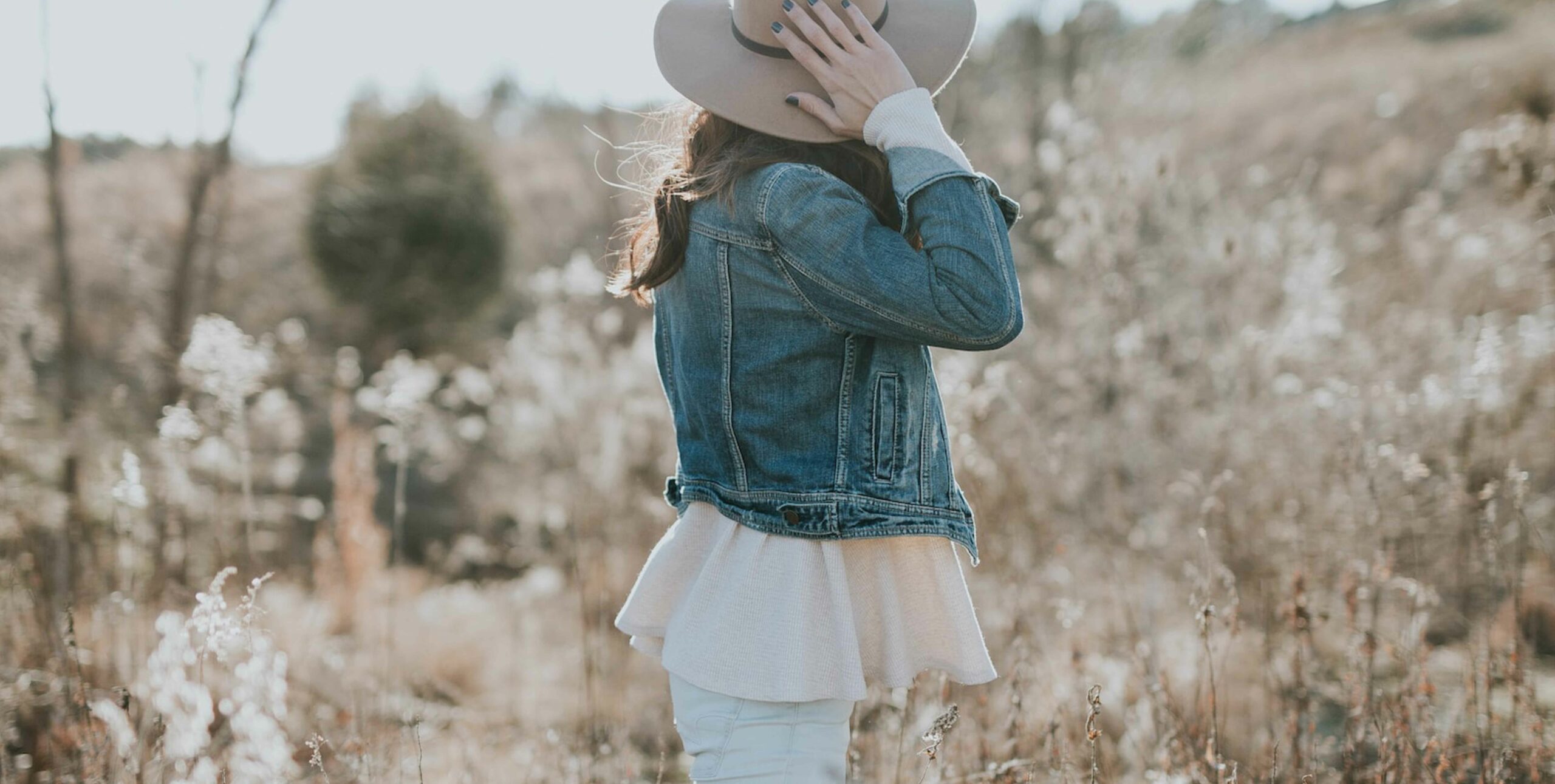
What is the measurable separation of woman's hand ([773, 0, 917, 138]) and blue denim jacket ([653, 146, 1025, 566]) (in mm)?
84

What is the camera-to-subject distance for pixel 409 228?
39.3 ft

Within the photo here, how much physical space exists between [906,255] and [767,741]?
25.7 inches

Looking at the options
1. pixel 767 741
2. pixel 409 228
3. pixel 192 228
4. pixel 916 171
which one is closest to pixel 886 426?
pixel 916 171

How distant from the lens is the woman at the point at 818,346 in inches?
50.8

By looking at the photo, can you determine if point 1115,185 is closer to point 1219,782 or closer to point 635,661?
point 1219,782

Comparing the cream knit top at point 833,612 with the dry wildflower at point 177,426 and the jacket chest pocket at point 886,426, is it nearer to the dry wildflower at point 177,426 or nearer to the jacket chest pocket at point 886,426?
the jacket chest pocket at point 886,426

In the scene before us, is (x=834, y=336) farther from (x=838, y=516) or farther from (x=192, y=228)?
(x=192, y=228)

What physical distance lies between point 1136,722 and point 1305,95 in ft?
68.7

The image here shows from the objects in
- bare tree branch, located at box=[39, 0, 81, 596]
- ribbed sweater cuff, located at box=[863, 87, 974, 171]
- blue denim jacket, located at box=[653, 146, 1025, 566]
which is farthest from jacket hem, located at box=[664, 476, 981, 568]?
bare tree branch, located at box=[39, 0, 81, 596]

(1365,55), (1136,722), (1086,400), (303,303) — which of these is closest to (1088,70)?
(1086,400)

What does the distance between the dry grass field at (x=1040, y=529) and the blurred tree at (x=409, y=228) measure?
13.3 feet

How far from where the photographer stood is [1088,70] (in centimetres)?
998

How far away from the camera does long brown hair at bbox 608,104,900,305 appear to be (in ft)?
4.58

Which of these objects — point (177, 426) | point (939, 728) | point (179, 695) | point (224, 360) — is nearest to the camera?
point (939, 728)
